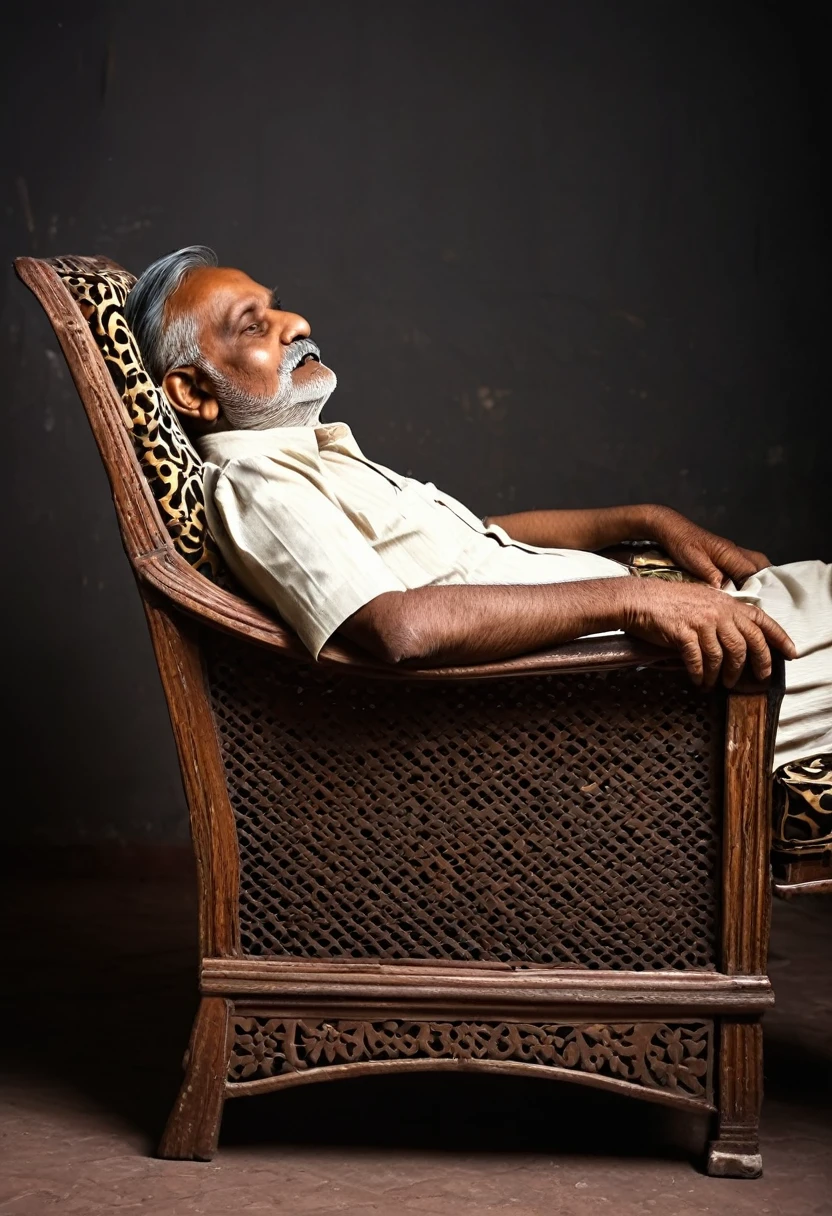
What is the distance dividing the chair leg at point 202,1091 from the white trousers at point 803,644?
1005mm

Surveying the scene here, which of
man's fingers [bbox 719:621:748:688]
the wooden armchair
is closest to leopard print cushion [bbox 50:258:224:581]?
the wooden armchair

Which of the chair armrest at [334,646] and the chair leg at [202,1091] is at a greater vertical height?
the chair armrest at [334,646]

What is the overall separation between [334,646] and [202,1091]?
2.53 feet

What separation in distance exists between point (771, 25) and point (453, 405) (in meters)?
1.51

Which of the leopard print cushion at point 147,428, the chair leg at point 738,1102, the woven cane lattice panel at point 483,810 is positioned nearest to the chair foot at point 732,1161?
the chair leg at point 738,1102

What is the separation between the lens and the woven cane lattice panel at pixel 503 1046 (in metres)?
2.14

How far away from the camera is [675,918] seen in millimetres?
2154

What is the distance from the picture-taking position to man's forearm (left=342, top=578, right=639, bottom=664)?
6.59ft

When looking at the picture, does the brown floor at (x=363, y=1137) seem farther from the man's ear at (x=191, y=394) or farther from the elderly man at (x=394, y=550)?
the man's ear at (x=191, y=394)

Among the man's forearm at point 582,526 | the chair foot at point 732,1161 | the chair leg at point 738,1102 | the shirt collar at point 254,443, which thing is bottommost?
the chair foot at point 732,1161

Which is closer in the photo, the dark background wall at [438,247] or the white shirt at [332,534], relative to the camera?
the white shirt at [332,534]

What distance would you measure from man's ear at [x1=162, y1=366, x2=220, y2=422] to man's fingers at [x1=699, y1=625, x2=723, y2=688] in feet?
3.56

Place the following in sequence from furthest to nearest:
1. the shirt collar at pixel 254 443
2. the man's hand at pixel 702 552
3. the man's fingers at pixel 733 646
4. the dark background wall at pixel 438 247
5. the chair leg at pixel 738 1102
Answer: the dark background wall at pixel 438 247
the man's hand at pixel 702 552
the shirt collar at pixel 254 443
the chair leg at pixel 738 1102
the man's fingers at pixel 733 646

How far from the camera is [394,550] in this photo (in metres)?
2.42
